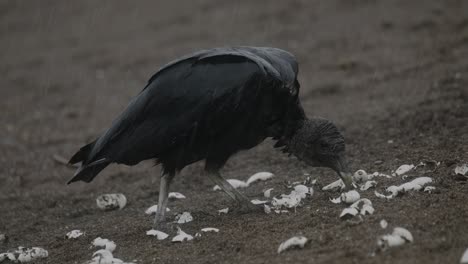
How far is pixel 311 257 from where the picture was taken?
3.39m

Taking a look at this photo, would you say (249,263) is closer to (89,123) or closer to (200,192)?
(200,192)

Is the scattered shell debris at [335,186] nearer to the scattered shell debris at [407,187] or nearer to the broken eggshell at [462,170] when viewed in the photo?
the scattered shell debris at [407,187]

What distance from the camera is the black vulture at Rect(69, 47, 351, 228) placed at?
430 cm

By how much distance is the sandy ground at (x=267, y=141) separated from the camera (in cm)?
384

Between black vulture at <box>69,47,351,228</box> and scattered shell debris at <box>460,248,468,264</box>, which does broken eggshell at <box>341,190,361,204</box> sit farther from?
scattered shell debris at <box>460,248,468,264</box>

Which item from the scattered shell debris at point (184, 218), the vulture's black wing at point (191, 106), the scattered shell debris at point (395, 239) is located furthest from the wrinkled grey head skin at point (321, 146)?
the scattered shell debris at point (395, 239)

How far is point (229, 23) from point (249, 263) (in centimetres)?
845

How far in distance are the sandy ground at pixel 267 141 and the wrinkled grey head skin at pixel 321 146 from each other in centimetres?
21

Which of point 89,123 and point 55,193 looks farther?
point 89,123

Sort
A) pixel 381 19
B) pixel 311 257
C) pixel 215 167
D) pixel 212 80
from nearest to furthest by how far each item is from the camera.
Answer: pixel 311 257
pixel 212 80
pixel 215 167
pixel 381 19

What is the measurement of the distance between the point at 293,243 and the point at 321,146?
125 cm

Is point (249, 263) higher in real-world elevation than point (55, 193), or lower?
higher

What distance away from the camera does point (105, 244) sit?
4238 mm

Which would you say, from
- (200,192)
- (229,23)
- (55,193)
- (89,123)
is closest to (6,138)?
(89,123)
